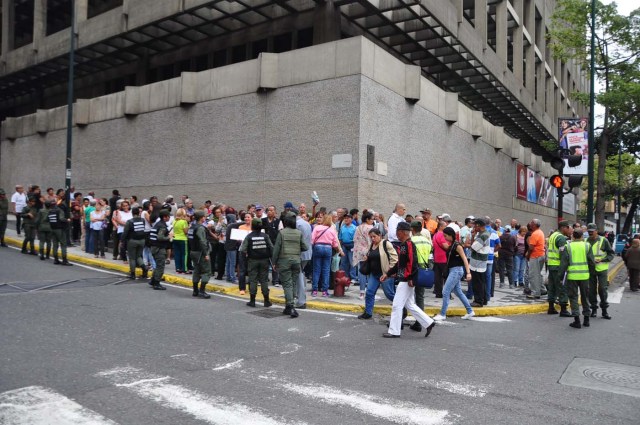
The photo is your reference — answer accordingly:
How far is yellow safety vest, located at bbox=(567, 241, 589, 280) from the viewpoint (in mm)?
9539

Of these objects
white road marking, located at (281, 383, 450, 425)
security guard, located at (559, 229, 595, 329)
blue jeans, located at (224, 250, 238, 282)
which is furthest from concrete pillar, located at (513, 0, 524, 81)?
white road marking, located at (281, 383, 450, 425)

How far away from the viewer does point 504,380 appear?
18.6 ft

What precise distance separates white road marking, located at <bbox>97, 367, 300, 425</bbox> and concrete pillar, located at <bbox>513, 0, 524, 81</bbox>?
3190cm

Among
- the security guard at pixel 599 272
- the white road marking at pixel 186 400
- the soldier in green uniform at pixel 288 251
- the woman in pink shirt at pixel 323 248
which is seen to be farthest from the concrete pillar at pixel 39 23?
the security guard at pixel 599 272

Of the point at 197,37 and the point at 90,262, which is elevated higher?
the point at 197,37

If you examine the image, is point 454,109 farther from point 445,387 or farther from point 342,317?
point 445,387

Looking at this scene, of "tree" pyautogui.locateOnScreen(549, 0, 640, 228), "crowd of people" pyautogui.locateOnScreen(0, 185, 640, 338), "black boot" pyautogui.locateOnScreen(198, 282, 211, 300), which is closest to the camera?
Answer: "crowd of people" pyautogui.locateOnScreen(0, 185, 640, 338)

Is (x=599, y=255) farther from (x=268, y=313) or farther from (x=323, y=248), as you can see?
(x=268, y=313)

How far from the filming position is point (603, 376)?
599 centimetres

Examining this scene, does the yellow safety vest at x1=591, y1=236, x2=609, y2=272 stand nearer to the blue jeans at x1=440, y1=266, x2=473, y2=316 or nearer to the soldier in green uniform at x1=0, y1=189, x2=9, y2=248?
the blue jeans at x1=440, y1=266, x2=473, y2=316

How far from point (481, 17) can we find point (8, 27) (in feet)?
93.6

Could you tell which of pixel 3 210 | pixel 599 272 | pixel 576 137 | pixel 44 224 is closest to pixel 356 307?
pixel 599 272

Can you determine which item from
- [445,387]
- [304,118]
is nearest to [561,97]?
[304,118]

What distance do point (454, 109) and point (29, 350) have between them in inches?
742
